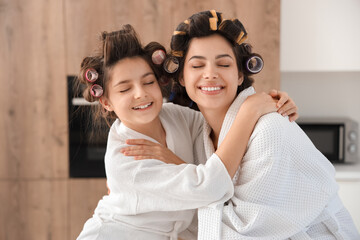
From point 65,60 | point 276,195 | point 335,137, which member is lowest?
point 335,137

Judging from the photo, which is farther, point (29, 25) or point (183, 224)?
point (29, 25)

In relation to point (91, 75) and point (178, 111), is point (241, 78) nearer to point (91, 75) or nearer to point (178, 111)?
point (178, 111)

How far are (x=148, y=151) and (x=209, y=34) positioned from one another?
17.0 inches

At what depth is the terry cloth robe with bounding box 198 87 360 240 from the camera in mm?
1191

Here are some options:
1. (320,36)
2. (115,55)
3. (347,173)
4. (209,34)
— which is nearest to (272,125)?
(209,34)

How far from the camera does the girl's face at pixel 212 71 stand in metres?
1.34

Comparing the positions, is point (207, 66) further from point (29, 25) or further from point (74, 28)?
point (29, 25)

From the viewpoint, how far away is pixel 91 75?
1.44 meters

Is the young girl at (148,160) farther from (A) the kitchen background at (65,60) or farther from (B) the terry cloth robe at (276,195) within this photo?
(A) the kitchen background at (65,60)

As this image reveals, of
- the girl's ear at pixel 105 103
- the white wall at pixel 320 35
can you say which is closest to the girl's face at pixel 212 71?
the girl's ear at pixel 105 103

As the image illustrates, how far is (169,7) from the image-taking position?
272 cm

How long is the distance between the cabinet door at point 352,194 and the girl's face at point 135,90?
176 cm

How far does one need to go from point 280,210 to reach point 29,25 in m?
2.19

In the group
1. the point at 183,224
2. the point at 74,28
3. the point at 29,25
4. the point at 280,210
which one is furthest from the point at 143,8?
the point at 280,210
